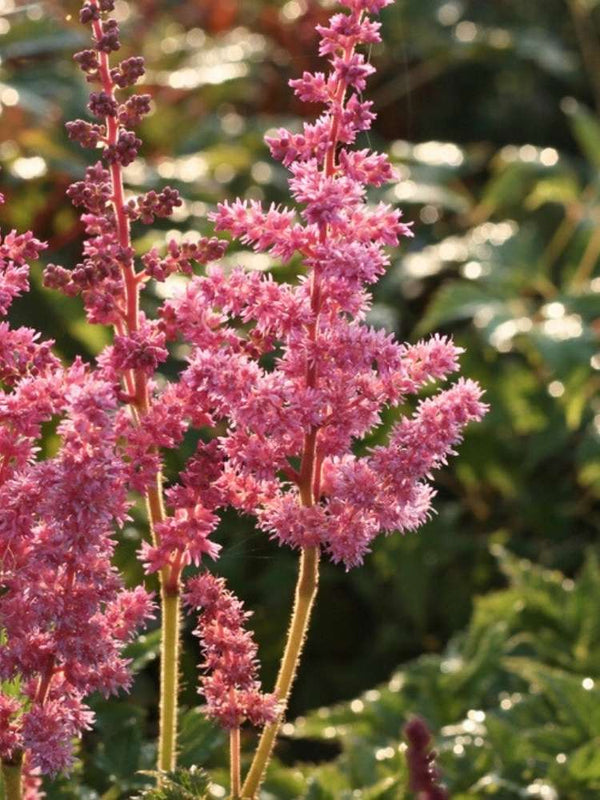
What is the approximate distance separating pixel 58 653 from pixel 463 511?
9.57 feet

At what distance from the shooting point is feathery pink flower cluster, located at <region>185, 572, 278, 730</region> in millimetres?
1521

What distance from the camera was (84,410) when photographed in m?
1.34

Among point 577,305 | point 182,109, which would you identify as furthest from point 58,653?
point 182,109

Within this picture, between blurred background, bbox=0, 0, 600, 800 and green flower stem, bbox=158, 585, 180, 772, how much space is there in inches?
15.1

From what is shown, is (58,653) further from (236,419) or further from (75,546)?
(236,419)

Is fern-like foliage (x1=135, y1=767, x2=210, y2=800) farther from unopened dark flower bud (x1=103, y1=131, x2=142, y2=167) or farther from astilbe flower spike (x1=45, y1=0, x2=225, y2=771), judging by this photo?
unopened dark flower bud (x1=103, y1=131, x2=142, y2=167)

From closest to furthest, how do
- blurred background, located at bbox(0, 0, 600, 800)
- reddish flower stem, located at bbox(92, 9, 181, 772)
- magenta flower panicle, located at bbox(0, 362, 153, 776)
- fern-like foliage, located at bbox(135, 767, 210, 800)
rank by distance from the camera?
1. magenta flower panicle, located at bbox(0, 362, 153, 776)
2. reddish flower stem, located at bbox(92, 9, 181, 772)
3. fern-like foliage, located at bbox(135, 767, 210, 800)
4. blurred background, located at bbox(0, 0, 600, 800)

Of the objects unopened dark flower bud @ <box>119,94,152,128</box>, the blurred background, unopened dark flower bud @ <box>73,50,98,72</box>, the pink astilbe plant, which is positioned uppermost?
the blurred background

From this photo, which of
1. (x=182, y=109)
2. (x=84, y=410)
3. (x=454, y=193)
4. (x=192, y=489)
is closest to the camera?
(x=84, y=410)

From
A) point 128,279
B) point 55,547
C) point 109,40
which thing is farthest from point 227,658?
point 109,40

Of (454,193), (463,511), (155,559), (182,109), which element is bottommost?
(155,559)

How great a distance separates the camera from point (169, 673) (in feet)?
5.38

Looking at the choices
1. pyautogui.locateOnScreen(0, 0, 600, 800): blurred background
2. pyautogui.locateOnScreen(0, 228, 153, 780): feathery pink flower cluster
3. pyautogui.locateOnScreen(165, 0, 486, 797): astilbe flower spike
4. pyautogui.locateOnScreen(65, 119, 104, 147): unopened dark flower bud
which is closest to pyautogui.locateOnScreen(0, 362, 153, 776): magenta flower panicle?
pyautogui.locateOnScreen(0, 228, 153, 780): feathery pink flower cluster

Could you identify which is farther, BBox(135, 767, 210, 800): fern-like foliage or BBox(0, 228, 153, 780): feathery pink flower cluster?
BBox(135, 767, 210, 800): fern-like foliage
